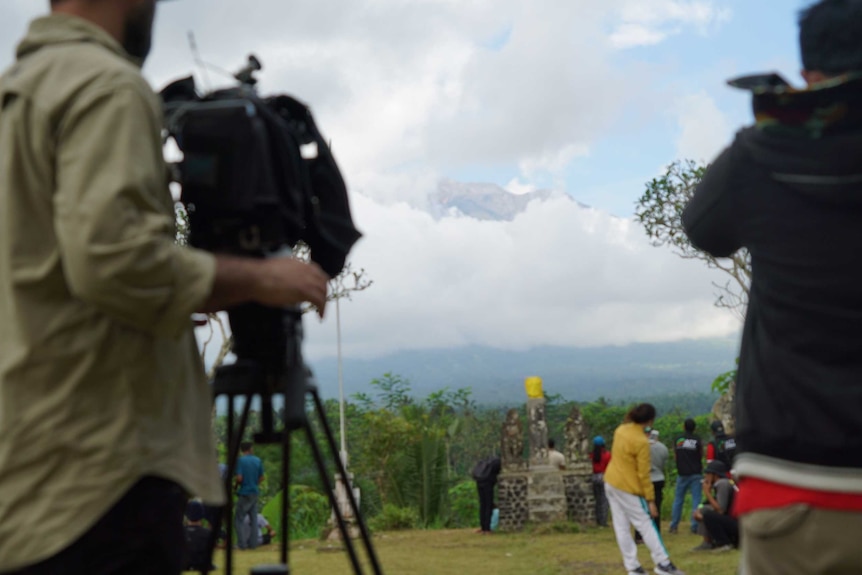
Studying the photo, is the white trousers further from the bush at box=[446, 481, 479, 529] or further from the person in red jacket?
the bush at box=[446, 481, 479, 529]

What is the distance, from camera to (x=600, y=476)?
17.8 meters

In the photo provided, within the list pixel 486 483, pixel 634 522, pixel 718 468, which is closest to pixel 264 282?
pixel 634 522

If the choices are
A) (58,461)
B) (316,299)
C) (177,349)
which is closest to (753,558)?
(316,299)

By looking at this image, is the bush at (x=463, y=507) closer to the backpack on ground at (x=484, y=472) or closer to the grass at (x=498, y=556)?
the grass at (x=498, y=556)

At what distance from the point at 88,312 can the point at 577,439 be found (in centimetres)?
1811

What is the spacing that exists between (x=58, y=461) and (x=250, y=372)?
473mm

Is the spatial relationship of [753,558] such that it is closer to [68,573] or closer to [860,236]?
[860,236]

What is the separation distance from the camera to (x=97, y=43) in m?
1.67

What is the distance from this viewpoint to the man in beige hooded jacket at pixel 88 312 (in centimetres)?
150

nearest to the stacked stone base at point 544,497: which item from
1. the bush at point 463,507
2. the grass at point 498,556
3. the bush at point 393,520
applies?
the grass at point 498,556

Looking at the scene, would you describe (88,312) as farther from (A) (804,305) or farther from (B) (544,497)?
(B) (544,497)

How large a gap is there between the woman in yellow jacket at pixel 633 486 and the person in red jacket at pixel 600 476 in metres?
7.38

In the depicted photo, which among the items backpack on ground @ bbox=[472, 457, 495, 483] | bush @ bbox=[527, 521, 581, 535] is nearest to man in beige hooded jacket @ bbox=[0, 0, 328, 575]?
backpack on ground @ bbox=[472, 457, 495, 483]

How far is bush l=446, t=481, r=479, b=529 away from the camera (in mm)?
20922
